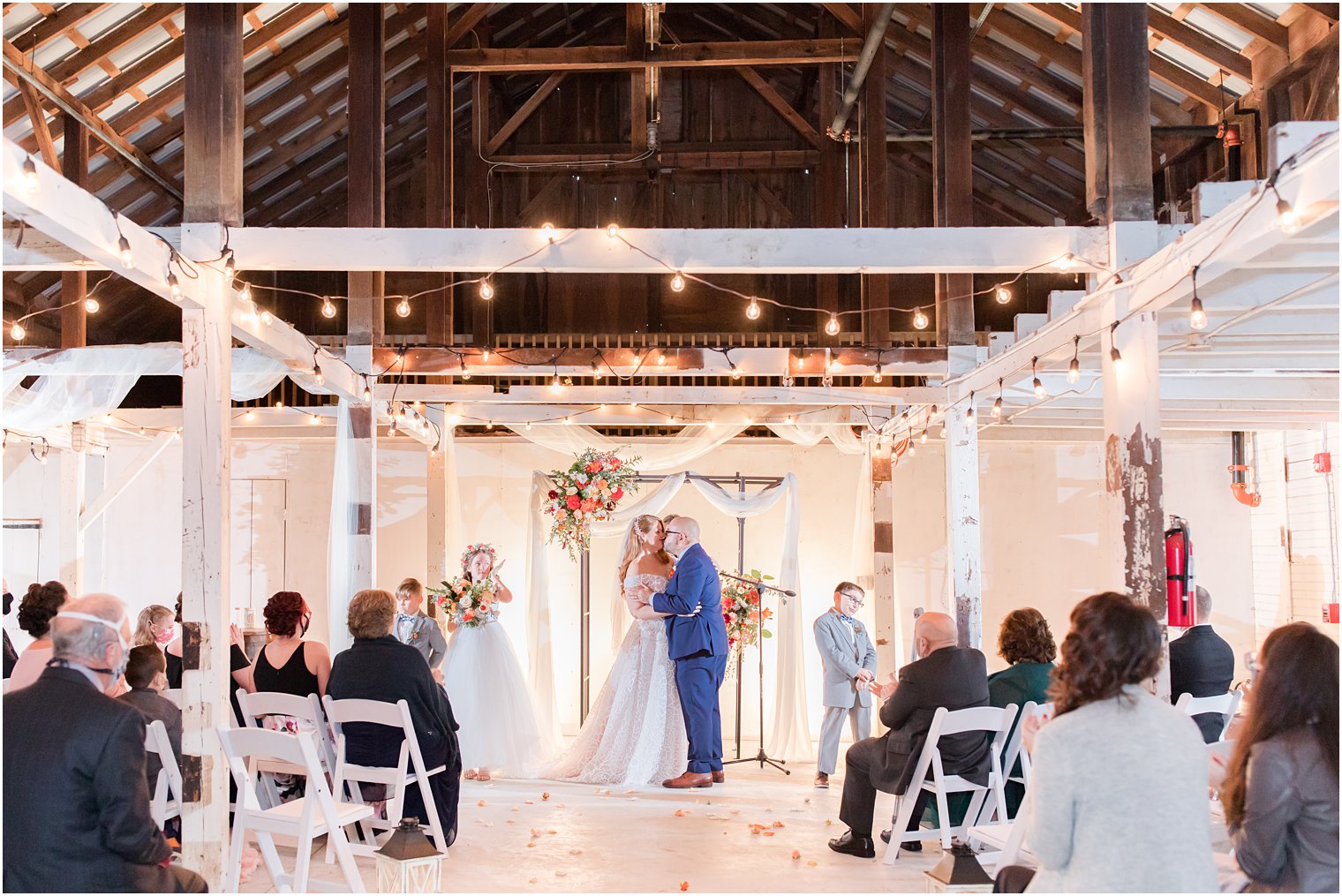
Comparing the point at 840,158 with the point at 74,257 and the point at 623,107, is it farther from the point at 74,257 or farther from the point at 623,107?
the point at 74,257

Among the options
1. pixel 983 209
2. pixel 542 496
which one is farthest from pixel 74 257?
pixel 983 209

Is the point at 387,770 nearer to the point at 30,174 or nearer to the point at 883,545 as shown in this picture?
the point at 30,174

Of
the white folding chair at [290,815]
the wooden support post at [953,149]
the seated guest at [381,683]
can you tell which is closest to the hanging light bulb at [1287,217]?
the white folding chair at [290,815]

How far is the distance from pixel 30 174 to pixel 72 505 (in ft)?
29.2

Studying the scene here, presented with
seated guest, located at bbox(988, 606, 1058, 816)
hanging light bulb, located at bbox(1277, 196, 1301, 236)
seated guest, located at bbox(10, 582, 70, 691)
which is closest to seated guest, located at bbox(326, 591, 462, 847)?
seated guest, located at bbox(10, 582, 70, 691)

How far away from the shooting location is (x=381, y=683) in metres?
5.88

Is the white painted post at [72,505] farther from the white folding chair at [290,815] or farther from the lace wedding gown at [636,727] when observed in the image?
the white folding chair at [290,815]

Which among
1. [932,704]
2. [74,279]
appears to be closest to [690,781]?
[932,704]

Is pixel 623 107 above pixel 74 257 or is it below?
above

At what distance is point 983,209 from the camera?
570 inches

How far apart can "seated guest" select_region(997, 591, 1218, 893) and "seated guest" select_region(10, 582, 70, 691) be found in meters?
4.19

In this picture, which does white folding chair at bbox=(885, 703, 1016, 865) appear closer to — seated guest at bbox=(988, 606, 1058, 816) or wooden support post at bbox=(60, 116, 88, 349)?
seated guest at bbox=(988, 606, 1058, 816)

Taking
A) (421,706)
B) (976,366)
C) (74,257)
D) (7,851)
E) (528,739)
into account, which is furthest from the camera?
(528,739)

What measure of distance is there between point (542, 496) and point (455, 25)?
16.6 feet
